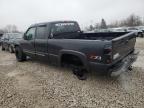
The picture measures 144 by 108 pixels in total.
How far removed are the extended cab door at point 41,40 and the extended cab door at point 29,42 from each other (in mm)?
371

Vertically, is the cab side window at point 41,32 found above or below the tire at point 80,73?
above

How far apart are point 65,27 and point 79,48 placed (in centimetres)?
198

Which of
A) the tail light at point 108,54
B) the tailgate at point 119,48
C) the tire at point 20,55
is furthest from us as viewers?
the tire at point 20,55

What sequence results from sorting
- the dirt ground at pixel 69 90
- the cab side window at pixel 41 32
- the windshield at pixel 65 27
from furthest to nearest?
the cab side window at pixel 41 32 → the windshield at pixel 65 27 → the dirt ground at pixel 69 90

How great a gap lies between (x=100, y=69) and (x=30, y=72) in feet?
10.3

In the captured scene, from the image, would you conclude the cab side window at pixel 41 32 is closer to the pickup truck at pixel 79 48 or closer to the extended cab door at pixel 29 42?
the pickup truck at pixel 79 48

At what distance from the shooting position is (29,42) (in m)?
6.97

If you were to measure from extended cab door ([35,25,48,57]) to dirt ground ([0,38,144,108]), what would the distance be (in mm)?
816

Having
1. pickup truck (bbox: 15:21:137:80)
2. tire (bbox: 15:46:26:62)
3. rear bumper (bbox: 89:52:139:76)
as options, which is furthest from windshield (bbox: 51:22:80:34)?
tire (bbox: 15:46:26:62)

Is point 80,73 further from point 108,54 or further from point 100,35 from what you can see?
point 100,35

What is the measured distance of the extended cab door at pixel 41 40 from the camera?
5946 mm

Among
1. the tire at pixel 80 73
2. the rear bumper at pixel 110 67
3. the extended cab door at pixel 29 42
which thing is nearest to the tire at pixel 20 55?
the extended cab door at pixel 29 42

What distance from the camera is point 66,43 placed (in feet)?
16.3

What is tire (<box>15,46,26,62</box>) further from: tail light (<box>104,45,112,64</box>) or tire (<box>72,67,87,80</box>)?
tail light (<box>104,45,112,64</box>)
